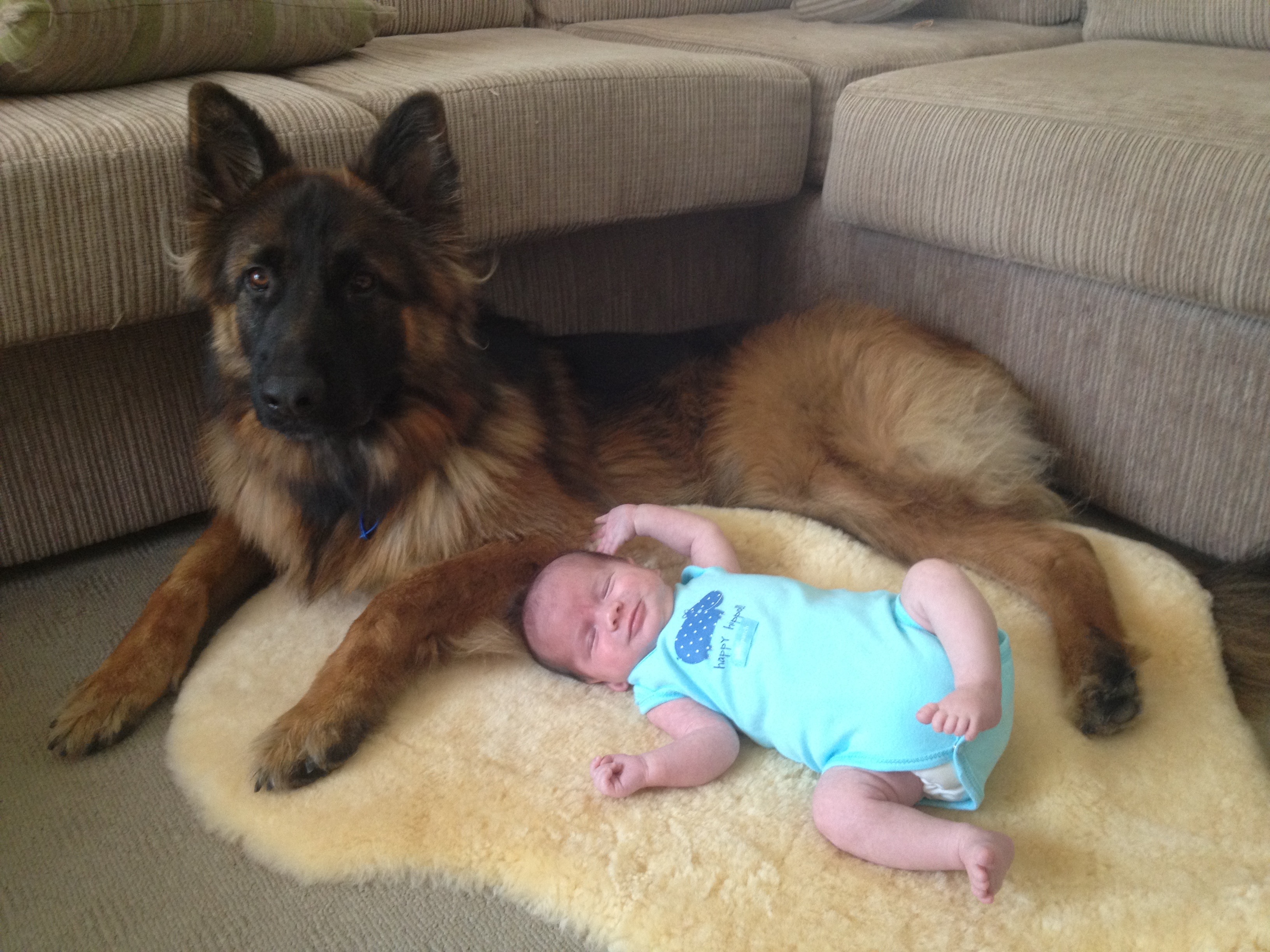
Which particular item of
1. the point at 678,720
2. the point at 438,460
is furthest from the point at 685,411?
the point at 678,720

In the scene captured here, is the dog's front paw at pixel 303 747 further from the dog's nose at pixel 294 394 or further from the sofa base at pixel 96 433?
the sofa base at pixel 96 433

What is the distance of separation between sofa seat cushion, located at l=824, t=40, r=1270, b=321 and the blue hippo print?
3.59 ft

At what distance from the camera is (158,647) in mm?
1792

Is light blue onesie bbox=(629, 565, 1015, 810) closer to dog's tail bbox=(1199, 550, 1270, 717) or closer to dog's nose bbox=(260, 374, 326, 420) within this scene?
dog's tail bbox=(1199, 550, 1270, 717)

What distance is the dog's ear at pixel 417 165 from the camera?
1793mm

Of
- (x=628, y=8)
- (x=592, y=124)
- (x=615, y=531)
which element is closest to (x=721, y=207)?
(x=592, y=124)

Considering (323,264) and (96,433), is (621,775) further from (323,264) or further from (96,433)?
(96,433)

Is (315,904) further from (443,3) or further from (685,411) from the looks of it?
(443,3)

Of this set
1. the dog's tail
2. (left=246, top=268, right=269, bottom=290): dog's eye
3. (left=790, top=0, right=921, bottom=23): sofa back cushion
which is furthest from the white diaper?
(left=790, top=0, right=921, bottom=23): sofa back cushion

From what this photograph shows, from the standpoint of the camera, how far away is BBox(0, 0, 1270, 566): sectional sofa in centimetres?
182

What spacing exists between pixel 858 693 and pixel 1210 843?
0.53 m

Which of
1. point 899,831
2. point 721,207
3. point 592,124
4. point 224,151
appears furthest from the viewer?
point 721,207

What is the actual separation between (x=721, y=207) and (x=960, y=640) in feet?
5.28

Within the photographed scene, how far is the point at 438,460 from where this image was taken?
196 cm
